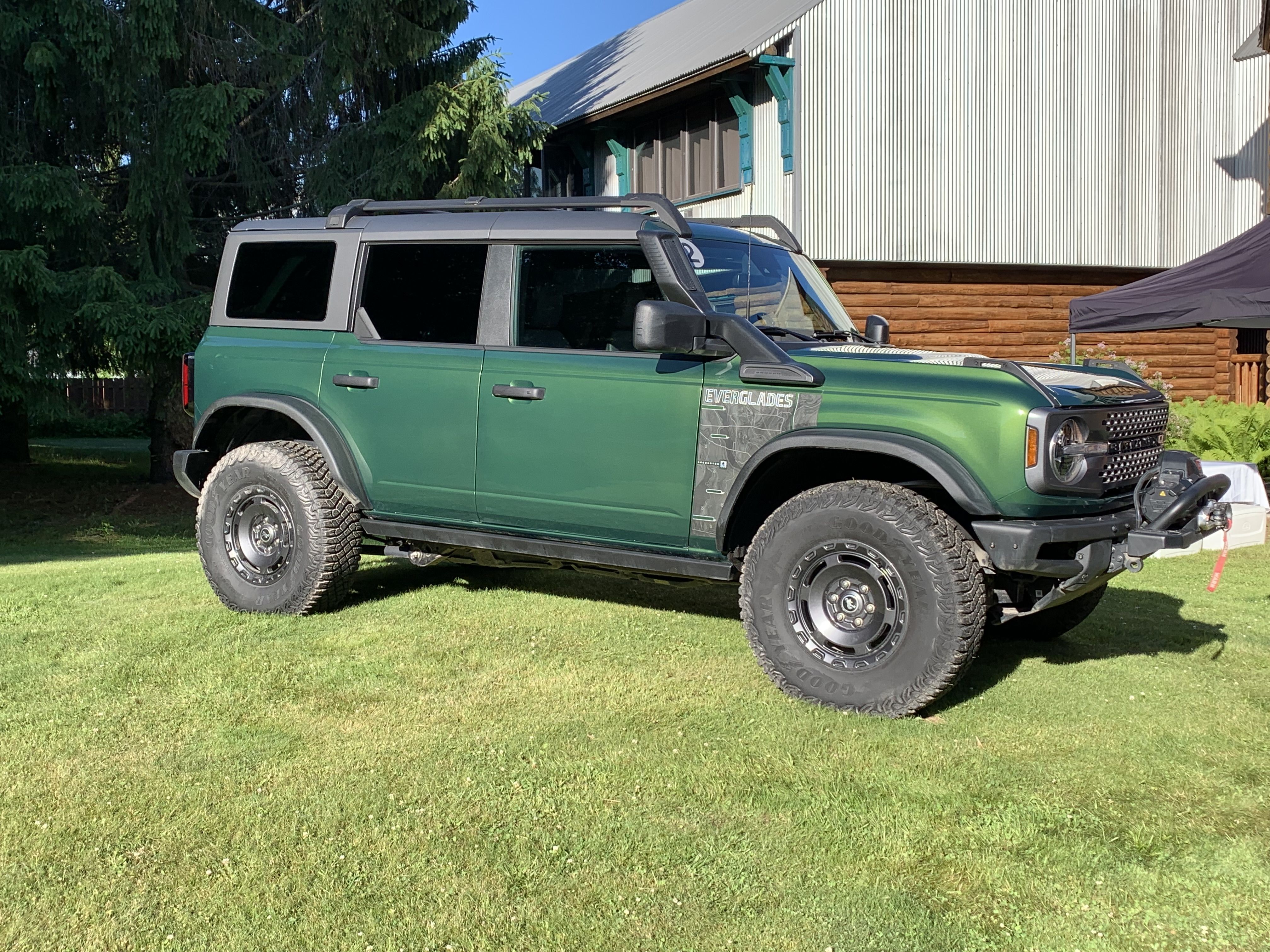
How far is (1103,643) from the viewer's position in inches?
252

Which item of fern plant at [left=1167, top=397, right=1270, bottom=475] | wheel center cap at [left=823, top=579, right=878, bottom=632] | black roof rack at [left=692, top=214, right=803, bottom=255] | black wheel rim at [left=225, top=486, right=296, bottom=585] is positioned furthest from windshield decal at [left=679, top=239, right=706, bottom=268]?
fern plant at [left=1167, top=397, right=1270, bottom=475]

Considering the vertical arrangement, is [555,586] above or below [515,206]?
below

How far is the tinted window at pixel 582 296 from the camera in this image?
18.5 ft

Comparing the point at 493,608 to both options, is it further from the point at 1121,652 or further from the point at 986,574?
the point at 1121,652

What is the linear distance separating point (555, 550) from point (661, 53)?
18114mm

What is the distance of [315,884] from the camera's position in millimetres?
3430

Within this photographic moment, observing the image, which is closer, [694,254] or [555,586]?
[694,254]

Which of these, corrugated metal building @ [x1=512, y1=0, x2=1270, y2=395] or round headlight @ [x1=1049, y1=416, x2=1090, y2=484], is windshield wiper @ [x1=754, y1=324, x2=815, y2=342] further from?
corrugated metal building @ [x1=512, y1=0, x2=1270, y2=395]

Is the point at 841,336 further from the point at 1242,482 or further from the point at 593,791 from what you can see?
the point at 1242,482

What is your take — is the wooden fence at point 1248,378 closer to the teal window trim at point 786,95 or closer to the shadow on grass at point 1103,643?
the teal window trim at point 786,95

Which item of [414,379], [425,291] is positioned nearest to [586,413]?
[414,379]

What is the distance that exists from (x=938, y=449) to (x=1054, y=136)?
52.4 feet

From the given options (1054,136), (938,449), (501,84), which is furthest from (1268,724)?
(1054,136)

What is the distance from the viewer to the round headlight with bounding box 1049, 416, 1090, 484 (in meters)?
4.63
